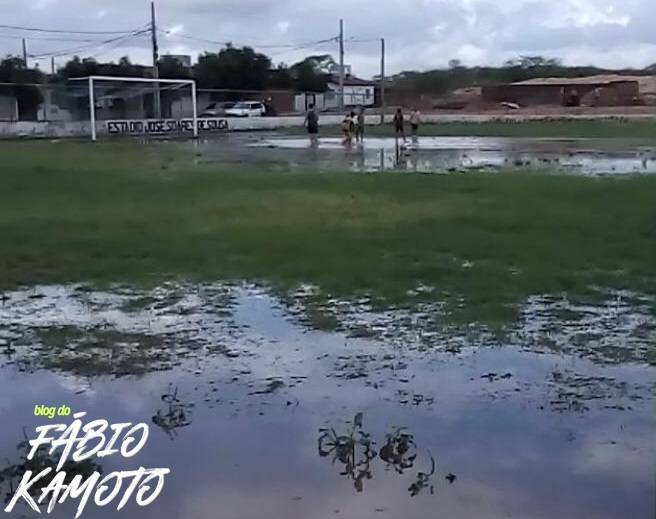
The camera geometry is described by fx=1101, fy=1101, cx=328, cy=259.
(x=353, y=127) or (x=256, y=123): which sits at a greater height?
(x=353, y=127)

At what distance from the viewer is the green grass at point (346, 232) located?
440 inches

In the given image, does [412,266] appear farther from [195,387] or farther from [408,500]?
[408,500]

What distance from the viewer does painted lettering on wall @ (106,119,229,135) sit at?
48031 mm

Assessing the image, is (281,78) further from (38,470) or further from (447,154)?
(38,470)

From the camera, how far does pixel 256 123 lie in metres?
58.0

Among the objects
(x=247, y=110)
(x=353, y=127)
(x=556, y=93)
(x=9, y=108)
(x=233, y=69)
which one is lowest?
(x=353, y=127)

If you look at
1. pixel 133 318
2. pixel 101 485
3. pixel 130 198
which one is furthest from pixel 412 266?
pixel 130 198

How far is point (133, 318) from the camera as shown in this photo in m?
9.52

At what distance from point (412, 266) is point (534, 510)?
6295 millimetres

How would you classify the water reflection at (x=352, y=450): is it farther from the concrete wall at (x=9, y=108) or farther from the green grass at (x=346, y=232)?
the concrete wall at (x=9, y=108)

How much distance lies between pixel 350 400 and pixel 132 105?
45955 mm

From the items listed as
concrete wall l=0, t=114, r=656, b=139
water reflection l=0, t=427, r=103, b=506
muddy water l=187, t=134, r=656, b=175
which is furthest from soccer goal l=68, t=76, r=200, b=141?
water reflection l=0, t=427, r=103, b=506

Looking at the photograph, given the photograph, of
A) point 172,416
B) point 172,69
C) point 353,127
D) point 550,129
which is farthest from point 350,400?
point 172,69

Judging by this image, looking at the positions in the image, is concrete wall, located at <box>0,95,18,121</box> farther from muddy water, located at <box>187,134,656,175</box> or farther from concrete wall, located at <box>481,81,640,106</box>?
concrete wall, located at <box>481,81,640,106</box>
